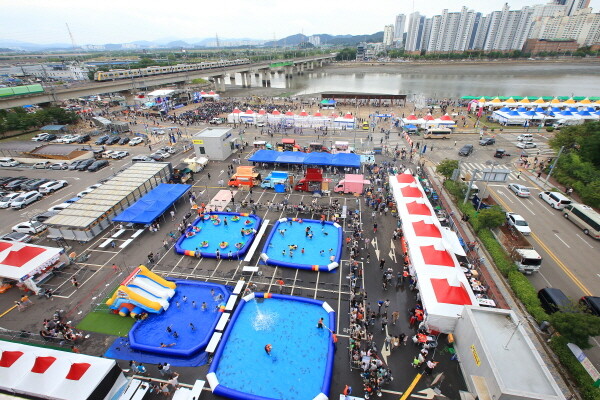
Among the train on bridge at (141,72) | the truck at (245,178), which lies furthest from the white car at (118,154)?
the train on bridge at (141,72)

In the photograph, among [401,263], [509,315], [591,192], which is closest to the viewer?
[509,315]

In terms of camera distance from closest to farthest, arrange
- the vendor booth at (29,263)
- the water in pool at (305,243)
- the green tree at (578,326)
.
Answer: the green tree at (578,326) < the vendor booth at (29,263) < the water in pool at (305,243)

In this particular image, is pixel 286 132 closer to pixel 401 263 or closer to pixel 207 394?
pixel 401 263

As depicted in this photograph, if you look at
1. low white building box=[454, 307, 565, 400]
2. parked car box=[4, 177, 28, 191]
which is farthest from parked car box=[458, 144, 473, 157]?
parked car box=[4, 177, 28, 191]

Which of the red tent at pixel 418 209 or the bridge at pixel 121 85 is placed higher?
the bridge at pixel 121 85

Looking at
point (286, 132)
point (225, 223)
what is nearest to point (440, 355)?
point (225, 223)

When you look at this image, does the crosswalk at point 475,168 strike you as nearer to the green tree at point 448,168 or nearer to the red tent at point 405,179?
the green tree at point 448,168

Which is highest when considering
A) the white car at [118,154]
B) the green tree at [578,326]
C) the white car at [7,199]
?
the green tree at [578,326]
